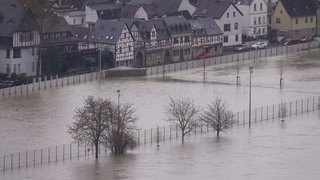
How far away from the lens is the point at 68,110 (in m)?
32.3

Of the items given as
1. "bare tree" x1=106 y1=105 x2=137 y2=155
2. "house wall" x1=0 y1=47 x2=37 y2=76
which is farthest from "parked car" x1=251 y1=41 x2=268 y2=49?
"bare tree" x1=106 y1=105 x2=137 y2=155

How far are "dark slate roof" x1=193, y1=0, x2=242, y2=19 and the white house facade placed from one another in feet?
3.69

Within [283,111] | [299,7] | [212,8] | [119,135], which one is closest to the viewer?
[119,135]

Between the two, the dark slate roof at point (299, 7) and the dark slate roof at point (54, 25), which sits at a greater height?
the dark slate roof at point (299, 7)

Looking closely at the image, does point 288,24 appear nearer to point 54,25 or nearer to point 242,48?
point 242,48

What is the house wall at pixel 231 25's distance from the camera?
43531 millimetres

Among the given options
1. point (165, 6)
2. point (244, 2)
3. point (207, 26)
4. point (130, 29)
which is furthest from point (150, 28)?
point (244, 2)

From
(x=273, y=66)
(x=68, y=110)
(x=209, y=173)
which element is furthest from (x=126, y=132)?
(x=273, y=66)

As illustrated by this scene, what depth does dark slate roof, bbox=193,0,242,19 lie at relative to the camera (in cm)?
4356

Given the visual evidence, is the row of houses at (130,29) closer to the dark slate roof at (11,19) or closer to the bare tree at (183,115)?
the dark slate roof at (11,19)

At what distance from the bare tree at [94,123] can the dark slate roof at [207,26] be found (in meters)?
14.3

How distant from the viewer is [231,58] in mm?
41062

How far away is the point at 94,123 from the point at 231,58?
1420 centimetres

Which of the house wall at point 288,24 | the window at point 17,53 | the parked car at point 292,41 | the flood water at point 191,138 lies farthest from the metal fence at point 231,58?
the window at point 17,53
